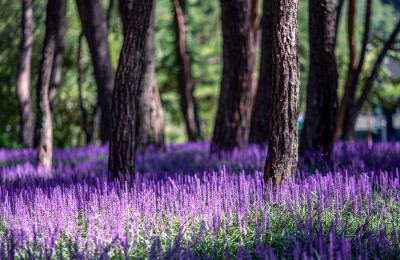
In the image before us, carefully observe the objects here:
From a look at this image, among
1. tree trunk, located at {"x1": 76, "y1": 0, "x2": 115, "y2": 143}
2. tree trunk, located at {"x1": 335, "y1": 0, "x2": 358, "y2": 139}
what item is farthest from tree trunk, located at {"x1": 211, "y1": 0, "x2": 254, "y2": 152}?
tree trunk, located at {"x1": 76, "y1": 0, "x2": 115, "y2": 143}

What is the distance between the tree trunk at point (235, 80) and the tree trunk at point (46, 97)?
3.15 meters

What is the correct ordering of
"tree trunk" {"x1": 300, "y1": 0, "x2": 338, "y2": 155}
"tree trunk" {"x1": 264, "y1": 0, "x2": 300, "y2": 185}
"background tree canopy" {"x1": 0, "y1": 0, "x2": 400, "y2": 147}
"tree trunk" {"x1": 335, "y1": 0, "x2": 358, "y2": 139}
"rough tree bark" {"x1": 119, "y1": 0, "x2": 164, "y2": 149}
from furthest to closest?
"background tree canopy" {"x1": 0, "y1": 0, "x2": 400, "y2": 147}, "tree trunk" {"x1": 335, "y1": 0, "x2": 358, "y2": 139}, "rough tree bark" {"x1": 119, "y1": 0, "x2": 164, "y2": 149}, "tree trunk" {"x1": 300, "y1": 0, "x2": 338, "y2": 155}, "tree trunk" {"x1": 264, "y1": 0, "x2": 300, "y2": 185}

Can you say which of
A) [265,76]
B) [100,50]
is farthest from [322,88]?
[100,50]

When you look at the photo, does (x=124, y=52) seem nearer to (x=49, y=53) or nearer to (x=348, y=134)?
(x=49, y=53)

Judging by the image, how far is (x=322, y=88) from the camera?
27.1 ft

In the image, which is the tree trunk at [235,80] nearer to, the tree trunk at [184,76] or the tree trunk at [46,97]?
the tree trunk at [46,97]

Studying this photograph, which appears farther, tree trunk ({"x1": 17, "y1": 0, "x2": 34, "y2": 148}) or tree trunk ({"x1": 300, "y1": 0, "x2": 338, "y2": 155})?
tree trunk ({"x1": 17, "y1": 0, "x2": 34, "y2": 148})

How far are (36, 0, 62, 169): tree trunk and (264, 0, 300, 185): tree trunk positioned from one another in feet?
15.6

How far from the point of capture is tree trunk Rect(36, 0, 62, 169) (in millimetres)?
9172

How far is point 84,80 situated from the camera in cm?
2392

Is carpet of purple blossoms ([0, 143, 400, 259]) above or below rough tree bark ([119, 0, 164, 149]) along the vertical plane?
below

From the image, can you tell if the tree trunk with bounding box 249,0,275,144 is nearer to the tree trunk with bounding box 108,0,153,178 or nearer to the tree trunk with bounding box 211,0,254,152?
the tree trunk with bounding box 211,0,254,152

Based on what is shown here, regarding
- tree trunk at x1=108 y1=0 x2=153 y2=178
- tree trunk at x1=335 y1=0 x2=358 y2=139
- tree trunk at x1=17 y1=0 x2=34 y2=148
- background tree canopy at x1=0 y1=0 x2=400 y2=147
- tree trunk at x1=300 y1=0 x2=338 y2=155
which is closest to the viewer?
tree trunk at x1=108 y1=0 x2=153 y2=178

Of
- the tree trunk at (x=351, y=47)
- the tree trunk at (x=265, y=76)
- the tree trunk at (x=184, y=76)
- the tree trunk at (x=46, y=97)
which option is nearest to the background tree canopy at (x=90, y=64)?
the tree trunk at (x=184, y=76)
